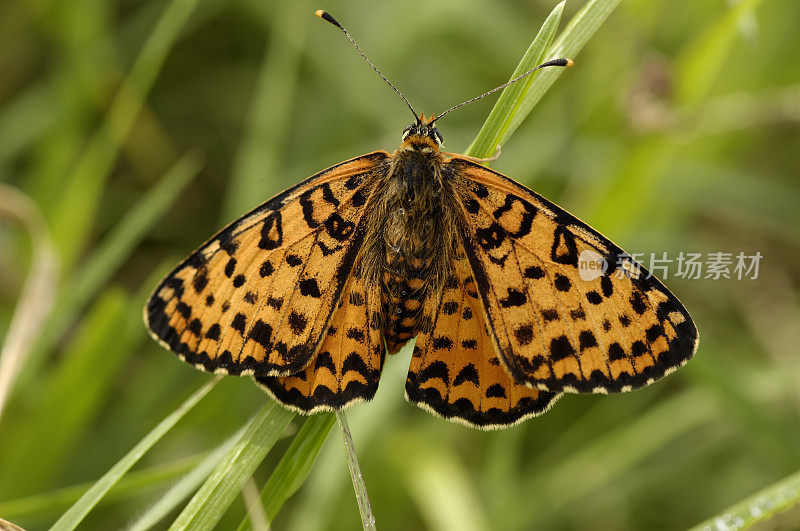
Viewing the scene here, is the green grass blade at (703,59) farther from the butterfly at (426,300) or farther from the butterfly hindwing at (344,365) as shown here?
the butterfly hindwing at (344,365)

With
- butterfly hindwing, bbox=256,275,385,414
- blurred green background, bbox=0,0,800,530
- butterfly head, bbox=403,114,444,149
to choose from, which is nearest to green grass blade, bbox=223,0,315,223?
blurred green background, bbox=0,0,800,530

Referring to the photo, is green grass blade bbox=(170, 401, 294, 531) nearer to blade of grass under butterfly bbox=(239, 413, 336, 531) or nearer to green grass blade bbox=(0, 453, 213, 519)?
blade of grass under butterfly bbox=(239, 413, 336, 531)

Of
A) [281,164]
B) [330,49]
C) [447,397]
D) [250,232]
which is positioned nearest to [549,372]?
[447,397]

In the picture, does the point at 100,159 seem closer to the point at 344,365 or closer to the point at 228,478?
the point at 344,365

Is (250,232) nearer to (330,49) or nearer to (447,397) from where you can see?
(447,397)

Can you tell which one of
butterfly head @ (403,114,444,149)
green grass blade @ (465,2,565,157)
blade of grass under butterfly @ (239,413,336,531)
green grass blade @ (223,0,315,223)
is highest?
green grass blade @ (223,0,315,223)

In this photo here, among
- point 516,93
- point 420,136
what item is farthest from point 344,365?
point 516,93

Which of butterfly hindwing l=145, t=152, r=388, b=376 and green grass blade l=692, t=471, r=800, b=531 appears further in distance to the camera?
butterfly hindwing l=145, t=152, r=388, b=376
